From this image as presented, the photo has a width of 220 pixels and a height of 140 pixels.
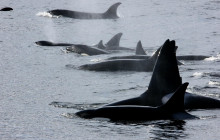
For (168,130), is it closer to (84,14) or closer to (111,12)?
(111,12)

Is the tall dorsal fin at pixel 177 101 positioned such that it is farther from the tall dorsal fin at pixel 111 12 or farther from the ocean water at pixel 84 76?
the tall dorsal fin at pixel 111 12

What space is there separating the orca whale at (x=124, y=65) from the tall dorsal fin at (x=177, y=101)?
6589 mm

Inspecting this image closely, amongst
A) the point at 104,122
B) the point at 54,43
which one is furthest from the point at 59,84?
the point at 54,43

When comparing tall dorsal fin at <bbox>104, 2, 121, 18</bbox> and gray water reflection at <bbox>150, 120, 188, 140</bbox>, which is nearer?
gray water reflection at <bbox>150, 120, 188, 140</bbox>

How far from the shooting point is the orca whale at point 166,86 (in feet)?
48.2

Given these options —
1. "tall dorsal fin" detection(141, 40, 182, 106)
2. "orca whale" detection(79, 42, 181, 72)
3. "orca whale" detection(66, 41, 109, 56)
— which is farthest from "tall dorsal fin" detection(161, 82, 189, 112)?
"orca whale" detection(66, 41, 109, 56)

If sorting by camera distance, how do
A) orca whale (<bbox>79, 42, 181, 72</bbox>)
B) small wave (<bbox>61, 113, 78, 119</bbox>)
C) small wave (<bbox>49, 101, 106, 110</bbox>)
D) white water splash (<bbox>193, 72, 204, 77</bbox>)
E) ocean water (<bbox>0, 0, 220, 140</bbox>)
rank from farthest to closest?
orca whale (<bbox>79, 42, 181, 72</bbox>)
white water splash (<bbox>193, 72, 204, 77</bbox>)
small wave (<bbox>49, 101, 106, 110</bbox>)
small wave (<bbox>61, 113, 78, 119</bbox>)
ocean water (<bbox>0, 0, 220, 140</bbox>)

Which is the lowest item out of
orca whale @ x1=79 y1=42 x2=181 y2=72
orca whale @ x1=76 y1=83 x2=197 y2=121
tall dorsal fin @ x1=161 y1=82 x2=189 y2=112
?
orca whale @ x1=79 y1=42 x2=181 y2=72

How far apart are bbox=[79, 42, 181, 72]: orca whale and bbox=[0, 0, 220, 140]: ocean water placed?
0.28 metres

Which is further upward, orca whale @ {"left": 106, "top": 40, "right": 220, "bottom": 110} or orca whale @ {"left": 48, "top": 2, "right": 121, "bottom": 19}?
orca whale @ {"left": 106, "top": 40, "right": 220, "bottom": 110}

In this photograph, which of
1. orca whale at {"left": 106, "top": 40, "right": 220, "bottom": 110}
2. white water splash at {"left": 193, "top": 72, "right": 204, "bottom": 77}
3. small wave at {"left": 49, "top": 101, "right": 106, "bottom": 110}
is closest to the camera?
orca whale at {"left": 106, "top": 40, "right": 220, "bottom": 110}

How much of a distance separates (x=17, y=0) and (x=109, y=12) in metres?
11.9

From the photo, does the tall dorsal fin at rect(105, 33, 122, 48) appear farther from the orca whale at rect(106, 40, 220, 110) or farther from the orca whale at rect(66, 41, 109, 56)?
the orca whale at rect(106, 40, 220, 110)

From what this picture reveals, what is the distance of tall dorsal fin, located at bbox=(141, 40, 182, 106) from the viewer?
1482cm
